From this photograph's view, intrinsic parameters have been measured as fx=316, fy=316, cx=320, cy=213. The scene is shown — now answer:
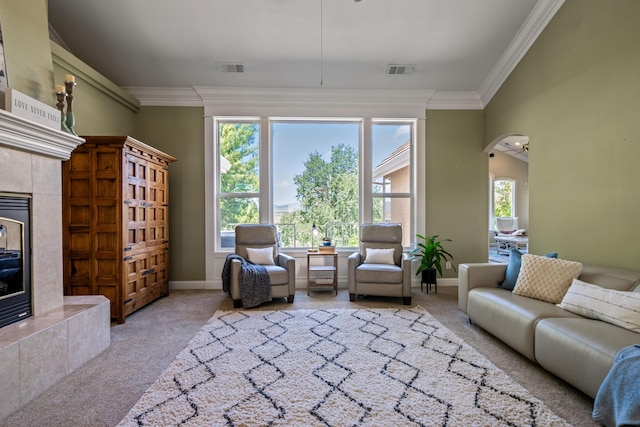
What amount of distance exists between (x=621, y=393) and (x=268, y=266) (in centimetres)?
341

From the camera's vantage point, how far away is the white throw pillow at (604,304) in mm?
2020

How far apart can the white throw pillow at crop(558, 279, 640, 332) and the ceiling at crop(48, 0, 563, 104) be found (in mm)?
3013

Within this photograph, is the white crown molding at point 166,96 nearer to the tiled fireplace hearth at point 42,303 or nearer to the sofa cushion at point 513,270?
the tiled fireplace hearth at point 42,303

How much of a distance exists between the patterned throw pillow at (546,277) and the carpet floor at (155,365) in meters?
0.54

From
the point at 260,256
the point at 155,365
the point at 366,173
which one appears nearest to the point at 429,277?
the point at 366,173

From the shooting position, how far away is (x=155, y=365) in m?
2.39

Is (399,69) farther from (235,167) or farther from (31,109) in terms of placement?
(31,109)

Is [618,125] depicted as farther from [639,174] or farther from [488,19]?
[488,19]

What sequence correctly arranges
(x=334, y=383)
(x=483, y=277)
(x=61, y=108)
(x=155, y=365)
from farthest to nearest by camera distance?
(x=483, y=277), (x=61, y=108), (x=155, y=365), (x=334, y=383)

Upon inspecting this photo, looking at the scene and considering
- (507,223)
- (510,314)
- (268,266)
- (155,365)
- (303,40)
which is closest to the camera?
(155,365)

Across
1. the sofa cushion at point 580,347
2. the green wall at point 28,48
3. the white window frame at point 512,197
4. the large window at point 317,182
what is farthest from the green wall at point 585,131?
the white window frame at point 512,197

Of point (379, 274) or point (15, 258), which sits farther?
point (379, 274)

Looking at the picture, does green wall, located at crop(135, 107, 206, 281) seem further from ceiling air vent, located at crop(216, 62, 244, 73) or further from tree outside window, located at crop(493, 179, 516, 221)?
tree outside window, located at crop(493, 179, 516, 221)

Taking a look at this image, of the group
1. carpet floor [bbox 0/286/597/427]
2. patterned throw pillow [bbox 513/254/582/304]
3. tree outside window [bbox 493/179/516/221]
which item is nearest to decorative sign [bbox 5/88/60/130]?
carpet floor [bbox 0/286/597/427]
